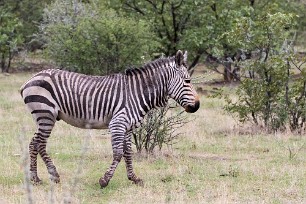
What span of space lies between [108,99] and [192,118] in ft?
27.6

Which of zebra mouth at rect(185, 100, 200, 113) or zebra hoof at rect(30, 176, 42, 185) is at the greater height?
zebra mouth at rect(185, 100, 200, 113)

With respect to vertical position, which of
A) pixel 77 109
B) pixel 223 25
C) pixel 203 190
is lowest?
pixel 203 190

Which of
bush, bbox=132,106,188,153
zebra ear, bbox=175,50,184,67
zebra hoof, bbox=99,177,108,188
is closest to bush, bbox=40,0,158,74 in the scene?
bush, bbox=132,106,188,153

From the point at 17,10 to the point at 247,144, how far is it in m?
27.3

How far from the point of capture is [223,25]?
85.8ft

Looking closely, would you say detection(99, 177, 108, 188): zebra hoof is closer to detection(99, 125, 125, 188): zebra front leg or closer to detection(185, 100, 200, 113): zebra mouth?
detection(99, 125, 125, 188): zebra front leg

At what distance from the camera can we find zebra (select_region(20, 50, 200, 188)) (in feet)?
29.3

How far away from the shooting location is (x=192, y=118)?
17297 mm

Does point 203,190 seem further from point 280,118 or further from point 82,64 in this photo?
point 82,64

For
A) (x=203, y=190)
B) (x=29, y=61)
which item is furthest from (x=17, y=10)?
(x=203, y=190)

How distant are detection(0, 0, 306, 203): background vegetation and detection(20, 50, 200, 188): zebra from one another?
0.55 meters

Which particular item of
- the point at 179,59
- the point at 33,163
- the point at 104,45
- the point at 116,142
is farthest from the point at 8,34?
the point at 116,142

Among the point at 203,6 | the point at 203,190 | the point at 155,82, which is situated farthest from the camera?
the point at 203,6

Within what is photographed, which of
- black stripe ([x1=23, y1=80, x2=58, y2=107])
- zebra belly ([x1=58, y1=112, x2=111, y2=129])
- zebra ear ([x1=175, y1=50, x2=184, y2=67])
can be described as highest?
zebra ear ([x1=175, y1=50, x2=184, y2=67])
